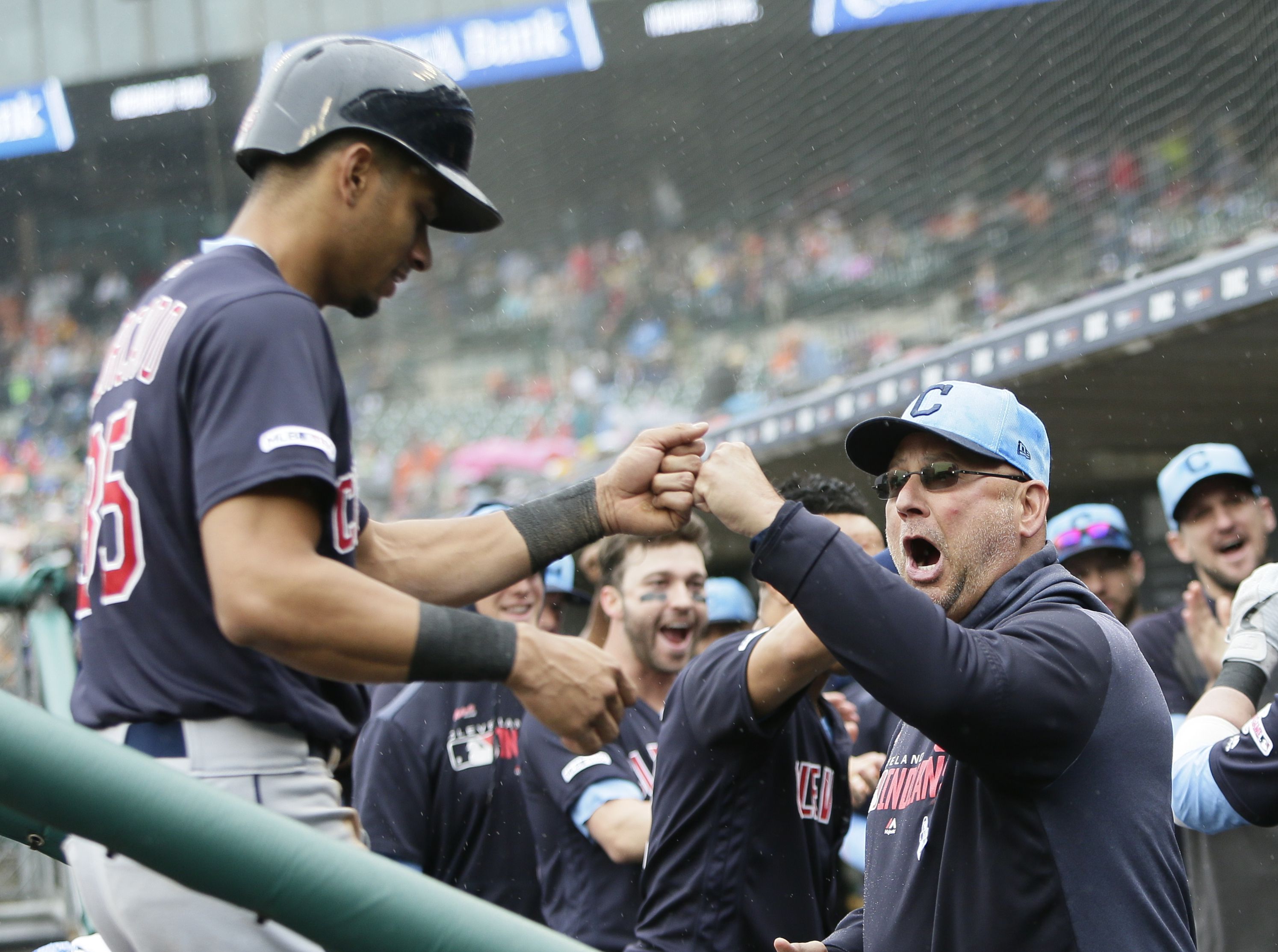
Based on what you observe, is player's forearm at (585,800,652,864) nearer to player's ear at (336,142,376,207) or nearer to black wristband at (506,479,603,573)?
black wristband at (506,479,603,573)

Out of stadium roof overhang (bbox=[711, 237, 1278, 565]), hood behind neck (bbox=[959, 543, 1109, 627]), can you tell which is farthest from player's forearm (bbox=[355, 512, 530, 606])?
stadium roof overhang (bbox=[711, 237, 1278, 565])

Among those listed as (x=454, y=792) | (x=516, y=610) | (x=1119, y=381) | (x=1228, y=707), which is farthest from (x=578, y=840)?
(x=1119, y=381)

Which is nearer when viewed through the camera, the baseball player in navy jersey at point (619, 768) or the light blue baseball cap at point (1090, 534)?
the baseball player in navy jersey at point (619, 768)

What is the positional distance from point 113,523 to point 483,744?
243cm

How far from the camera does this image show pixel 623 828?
10.7 feet

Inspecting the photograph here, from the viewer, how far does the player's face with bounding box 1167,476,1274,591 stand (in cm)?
400

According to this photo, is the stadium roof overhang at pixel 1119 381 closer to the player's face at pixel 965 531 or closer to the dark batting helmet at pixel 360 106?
the player's face at pixel 965 531

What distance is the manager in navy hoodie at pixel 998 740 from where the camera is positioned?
189cm

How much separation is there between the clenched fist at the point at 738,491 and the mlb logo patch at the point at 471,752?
6.26 feet

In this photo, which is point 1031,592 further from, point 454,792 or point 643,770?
point 454,792

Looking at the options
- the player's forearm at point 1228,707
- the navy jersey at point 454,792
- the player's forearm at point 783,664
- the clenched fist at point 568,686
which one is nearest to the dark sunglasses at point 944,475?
the player's forearm at point 783,664

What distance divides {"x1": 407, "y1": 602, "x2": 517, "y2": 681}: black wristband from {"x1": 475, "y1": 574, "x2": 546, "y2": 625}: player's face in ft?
8.60

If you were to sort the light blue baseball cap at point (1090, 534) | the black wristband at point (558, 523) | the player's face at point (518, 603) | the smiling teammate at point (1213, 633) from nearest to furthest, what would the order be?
the black wristband at point (558, 523), the smiling teammate at point (1213, 633), the player's face at point (518, 603), the light blue baseball cap at point (1090, 534)

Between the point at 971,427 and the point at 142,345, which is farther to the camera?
A: the point at 971,427
